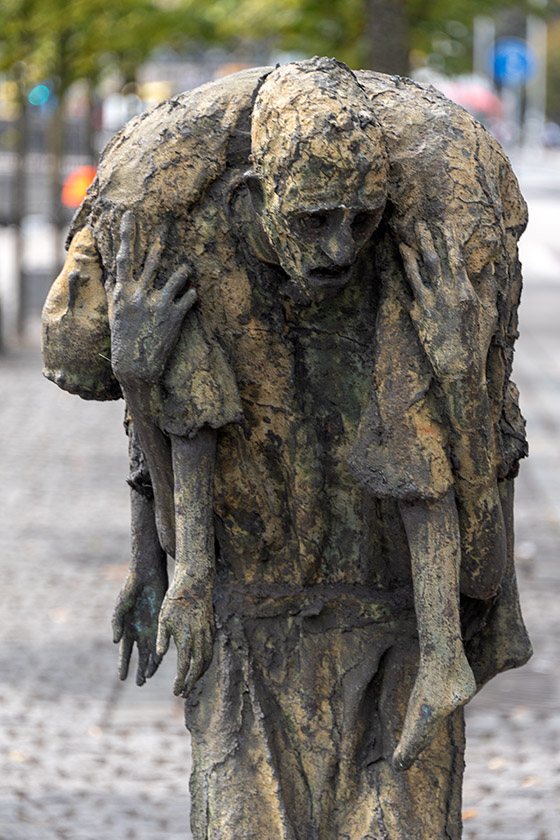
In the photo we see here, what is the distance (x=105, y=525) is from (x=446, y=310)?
6.55 m

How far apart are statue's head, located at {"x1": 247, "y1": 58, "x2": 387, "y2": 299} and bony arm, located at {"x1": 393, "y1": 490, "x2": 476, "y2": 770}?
0.51 metres

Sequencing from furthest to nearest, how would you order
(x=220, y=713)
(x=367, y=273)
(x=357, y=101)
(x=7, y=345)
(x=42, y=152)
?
1. (x=42, y=152)
2. (x=7, y=345)
3. (x=220, y=713)
4. (x=367, y=273)
5. (x=357, y=101)

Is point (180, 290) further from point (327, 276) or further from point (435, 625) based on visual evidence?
point (435, 625)

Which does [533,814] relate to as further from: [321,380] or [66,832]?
[321,380]

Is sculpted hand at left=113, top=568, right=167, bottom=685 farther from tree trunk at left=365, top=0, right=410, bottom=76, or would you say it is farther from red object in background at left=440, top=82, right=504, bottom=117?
red object in background at left=440, top=82, right=504, bottom=117

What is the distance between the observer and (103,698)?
6.43 m

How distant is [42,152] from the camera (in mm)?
21828

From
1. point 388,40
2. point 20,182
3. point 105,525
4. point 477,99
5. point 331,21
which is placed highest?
point 477,99

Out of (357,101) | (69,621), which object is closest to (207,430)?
(357,101)

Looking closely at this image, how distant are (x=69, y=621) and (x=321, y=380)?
15.3 ft

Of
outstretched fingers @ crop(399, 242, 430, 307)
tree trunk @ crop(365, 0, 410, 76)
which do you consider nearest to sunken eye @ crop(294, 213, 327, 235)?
outstretched fingers @ crop(399, 242, 430, 307)

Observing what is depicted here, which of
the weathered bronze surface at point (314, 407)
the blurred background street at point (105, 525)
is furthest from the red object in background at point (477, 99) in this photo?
the weathered bronze surface at point (314, 407)

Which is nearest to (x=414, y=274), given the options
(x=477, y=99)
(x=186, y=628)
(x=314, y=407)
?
(x=314, y=407)

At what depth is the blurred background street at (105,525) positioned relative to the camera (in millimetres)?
5551
